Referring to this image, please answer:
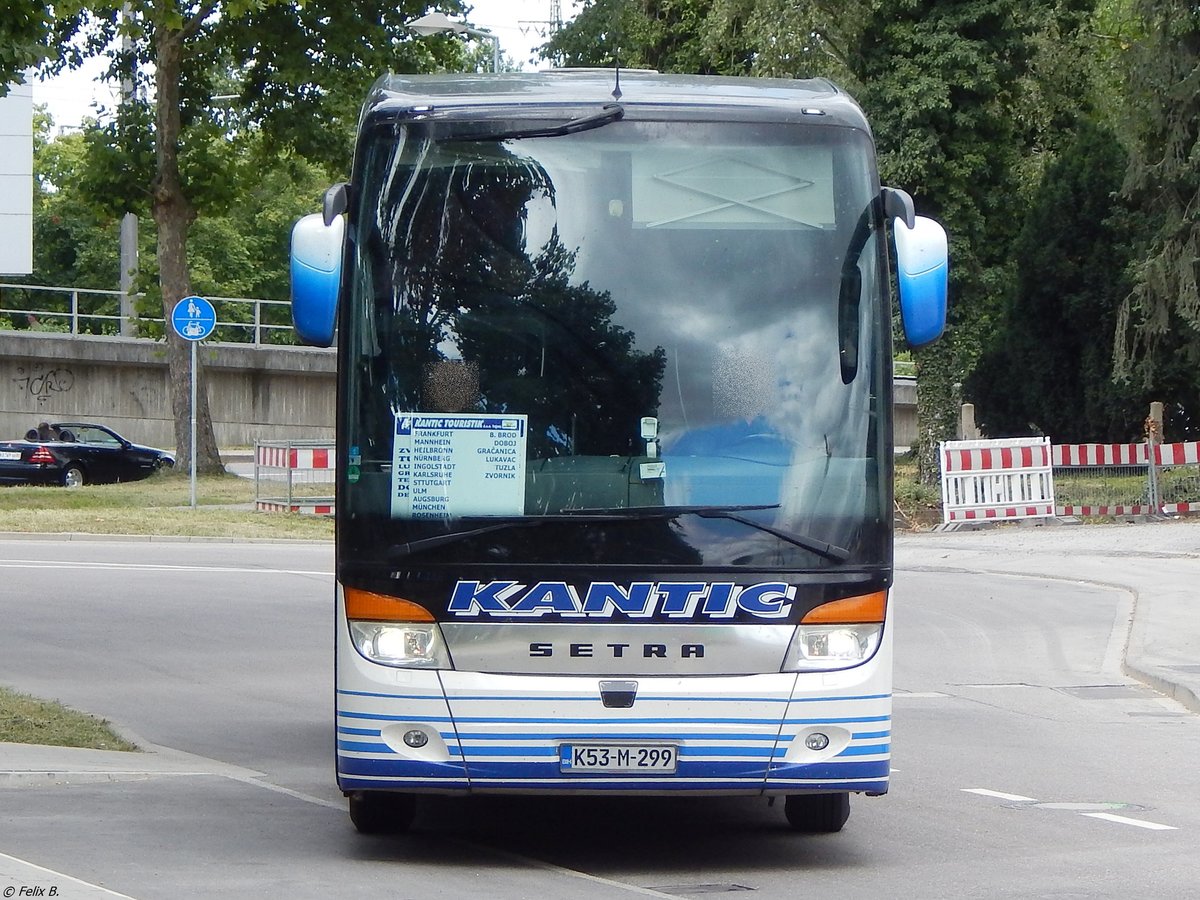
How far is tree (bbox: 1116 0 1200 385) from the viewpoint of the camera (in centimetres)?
2902

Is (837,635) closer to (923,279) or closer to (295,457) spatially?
(923,279)

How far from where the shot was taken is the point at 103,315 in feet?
149

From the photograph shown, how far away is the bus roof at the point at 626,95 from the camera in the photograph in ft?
24.0

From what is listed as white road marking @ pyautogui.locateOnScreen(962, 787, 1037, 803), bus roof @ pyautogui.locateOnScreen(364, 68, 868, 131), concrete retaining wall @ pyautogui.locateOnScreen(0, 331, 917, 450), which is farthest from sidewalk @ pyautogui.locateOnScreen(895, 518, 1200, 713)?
concrete retaining wall @ pyautogui.locateOnScreen(0, 331, 917, 450)

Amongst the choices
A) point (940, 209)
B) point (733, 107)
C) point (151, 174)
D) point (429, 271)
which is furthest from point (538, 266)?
point (151, 174)

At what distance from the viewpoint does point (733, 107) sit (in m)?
7.38

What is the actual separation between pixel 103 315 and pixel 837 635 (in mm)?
40947

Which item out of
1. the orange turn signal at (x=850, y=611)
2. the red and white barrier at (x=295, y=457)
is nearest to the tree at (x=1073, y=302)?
the red and white barrier at (x=295, y=457)

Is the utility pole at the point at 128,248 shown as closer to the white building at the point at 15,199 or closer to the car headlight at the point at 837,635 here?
the white building at the point at 15,199

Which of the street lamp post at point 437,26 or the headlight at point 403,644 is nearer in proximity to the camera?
the headlight at point 403,644

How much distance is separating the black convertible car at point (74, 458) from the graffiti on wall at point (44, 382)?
5.62 meters

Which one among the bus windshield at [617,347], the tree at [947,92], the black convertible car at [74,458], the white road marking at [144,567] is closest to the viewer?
the bus windshield at [617,347]

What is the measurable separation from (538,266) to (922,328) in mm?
1545

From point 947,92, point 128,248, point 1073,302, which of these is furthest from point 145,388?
point 1073,302
